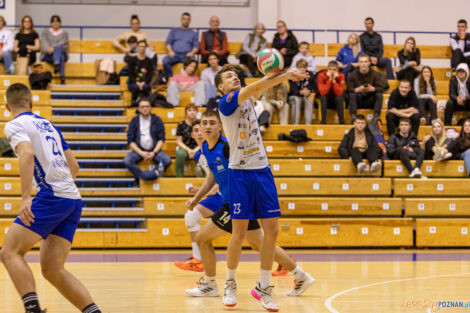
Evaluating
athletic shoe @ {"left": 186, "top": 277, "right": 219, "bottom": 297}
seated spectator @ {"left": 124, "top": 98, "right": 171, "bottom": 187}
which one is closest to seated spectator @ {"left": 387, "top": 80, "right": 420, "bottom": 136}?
seated spectator @ {"left": 124, "top": 98, "right": 171, "bottom": 187}

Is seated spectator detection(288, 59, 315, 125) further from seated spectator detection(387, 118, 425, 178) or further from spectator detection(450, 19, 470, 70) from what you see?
spectator detection(450, 19, 470, 70)

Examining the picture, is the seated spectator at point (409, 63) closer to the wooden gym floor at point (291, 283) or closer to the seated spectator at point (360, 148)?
the seated spectator at point (360, 148)

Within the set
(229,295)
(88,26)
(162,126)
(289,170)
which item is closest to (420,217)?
(289,170)

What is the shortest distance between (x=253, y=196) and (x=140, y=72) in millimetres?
8381

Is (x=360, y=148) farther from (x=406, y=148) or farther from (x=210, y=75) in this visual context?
(x=210, y=75)

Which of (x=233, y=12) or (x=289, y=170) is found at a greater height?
(x=233, y=12)

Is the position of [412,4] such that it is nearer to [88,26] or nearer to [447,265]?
[88,26]

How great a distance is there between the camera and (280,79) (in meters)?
5.00

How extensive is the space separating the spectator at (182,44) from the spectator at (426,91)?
4.93m

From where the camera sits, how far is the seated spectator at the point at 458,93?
1352 cm

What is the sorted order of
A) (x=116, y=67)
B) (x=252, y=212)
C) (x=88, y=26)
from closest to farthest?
1. (x=252, y=212)
2. (x=116, y=67)
3. (x=88, y=26)

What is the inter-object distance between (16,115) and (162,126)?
6.96m

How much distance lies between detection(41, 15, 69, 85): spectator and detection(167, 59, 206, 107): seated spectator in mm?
2545

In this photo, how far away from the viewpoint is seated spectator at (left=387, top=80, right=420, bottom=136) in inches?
500
